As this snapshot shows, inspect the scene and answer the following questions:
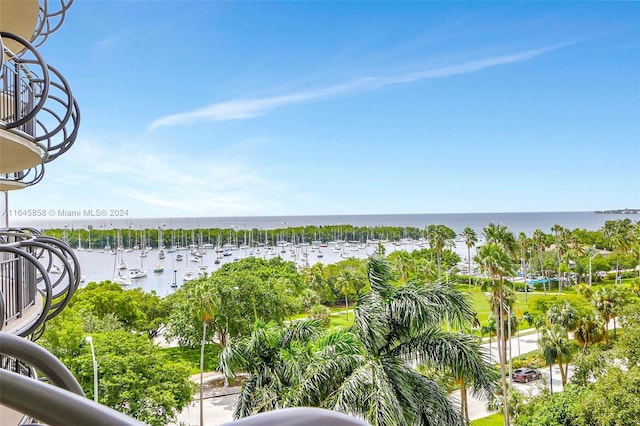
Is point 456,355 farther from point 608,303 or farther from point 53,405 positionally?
point 608,303

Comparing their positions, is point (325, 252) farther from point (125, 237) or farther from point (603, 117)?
point (603, 117)

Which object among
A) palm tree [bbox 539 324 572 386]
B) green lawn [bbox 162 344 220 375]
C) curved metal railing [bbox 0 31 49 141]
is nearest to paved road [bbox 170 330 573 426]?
green lawn [bbox 162 344 220 375]

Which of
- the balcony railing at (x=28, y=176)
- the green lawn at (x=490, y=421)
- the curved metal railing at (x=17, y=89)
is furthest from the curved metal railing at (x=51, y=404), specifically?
the green lawn at (x=490, y=421)

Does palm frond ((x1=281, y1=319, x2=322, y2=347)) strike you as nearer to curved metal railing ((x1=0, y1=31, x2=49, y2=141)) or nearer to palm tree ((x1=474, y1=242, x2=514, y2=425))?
curved metal railing ((x1=0, y1=31, x2=49, y2=141))

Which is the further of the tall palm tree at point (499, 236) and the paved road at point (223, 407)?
the tall palm tree at point (499, 236)

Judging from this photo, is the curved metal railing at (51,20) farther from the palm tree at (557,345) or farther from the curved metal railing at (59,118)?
the palm tree at (557,345)

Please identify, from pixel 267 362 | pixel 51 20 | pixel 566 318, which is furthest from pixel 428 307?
pixel 566 318
